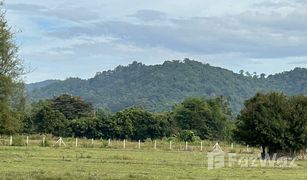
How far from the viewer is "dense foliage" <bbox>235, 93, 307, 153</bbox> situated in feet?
159

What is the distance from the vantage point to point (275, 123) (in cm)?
4850

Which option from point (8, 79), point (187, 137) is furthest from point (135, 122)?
point (8, 79)

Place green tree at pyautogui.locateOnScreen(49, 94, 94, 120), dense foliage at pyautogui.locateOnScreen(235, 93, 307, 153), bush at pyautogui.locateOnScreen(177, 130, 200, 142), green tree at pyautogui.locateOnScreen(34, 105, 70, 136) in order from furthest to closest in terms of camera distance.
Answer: green tree at pyautogui.locateOnScreen(49, 94, 94, 120), green tree at pyautogui.locateOnScreen(34, 105, 70, 136), bush at pyautogui.locateOnScreen(177, 130, 200, 142), dense foliage at pyautogui.locateOnScreen(235, 93, 307, 153)

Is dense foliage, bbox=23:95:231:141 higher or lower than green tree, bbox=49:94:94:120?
lower

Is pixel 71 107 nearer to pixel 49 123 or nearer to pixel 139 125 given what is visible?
pixel 49 123

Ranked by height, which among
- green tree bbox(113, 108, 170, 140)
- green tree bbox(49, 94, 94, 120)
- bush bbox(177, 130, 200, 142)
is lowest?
bush bbox(177, 130, 200, 142)

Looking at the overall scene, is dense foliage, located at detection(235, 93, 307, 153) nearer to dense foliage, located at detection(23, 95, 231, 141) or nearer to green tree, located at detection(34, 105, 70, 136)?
dense foliage, located at detection(23, 95, 231, 141)

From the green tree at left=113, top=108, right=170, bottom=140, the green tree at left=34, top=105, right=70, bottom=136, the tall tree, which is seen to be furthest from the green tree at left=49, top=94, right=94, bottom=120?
the tall tree

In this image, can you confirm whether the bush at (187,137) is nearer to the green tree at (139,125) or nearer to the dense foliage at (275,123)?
the green tree at (139,125)

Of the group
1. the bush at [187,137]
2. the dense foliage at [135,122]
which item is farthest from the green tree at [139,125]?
the bush at [187,137]

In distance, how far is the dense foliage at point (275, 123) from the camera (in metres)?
48.5

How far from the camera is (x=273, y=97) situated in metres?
50.1

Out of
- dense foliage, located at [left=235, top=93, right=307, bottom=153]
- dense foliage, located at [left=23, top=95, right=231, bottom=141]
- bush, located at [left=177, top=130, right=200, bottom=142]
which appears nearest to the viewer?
dense foliage, located at [left=235, top=93, right=307, bottom=153]

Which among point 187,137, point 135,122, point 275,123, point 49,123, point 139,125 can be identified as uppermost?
point 135,122
